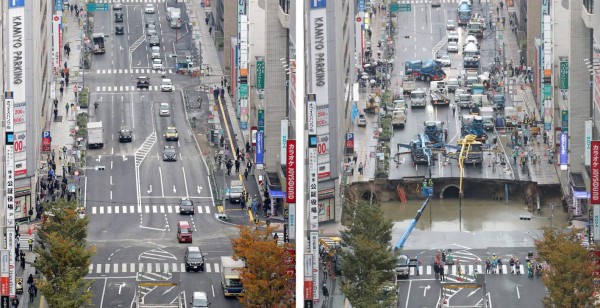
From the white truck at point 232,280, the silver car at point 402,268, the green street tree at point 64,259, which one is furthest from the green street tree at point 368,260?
the green street tree at point 64,259

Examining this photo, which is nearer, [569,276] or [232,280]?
[569,276]

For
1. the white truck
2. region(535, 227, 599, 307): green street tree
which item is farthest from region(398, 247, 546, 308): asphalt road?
the white truck

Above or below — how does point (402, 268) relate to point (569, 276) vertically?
below

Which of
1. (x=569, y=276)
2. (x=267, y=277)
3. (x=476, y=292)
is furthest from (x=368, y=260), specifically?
(x=569, y=276)

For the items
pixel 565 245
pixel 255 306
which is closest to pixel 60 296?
pixel 255 306

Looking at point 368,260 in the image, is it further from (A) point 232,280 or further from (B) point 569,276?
(B) point 569,276
